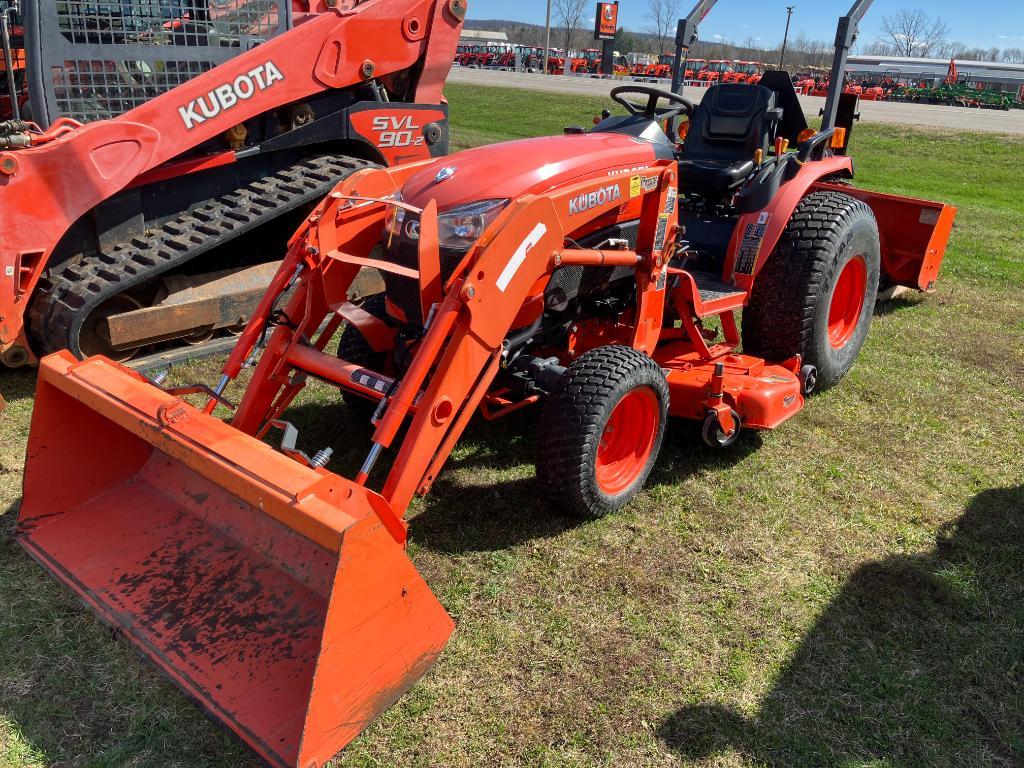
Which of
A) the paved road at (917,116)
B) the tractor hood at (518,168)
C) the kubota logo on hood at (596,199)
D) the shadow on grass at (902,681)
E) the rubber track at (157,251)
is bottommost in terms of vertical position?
the shadow on grass at (902,681)

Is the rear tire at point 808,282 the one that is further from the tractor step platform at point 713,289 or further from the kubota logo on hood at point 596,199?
the kubota logo on hood at point 596,199

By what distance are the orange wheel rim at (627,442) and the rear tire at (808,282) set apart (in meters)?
1.30

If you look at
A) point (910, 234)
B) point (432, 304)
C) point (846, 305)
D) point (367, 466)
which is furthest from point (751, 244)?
point (367, 466)

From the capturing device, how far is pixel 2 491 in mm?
3898

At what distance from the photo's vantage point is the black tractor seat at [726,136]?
4.92 m

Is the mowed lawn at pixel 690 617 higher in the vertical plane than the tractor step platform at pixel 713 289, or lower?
lower

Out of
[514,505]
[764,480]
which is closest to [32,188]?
[514,505]

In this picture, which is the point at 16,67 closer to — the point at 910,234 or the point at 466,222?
the point at 466,222

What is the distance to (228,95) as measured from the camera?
520 cm

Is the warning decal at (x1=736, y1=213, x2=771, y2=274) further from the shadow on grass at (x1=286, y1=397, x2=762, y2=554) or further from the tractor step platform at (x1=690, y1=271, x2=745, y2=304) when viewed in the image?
the shadow on grass at (x1=286, y1=397, x2=762, y2=554)

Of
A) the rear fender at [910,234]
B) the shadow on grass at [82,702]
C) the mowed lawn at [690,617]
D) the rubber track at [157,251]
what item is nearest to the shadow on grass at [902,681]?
the mowed lawn at [690,617]

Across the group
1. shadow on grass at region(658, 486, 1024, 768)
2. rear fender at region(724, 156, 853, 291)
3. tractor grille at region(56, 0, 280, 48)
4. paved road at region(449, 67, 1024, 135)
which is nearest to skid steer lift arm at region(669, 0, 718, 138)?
rear fender at region(724, 156, 853, 291)

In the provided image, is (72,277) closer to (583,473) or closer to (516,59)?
(583,473)

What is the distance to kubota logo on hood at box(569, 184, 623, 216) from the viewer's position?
11.8 feet
